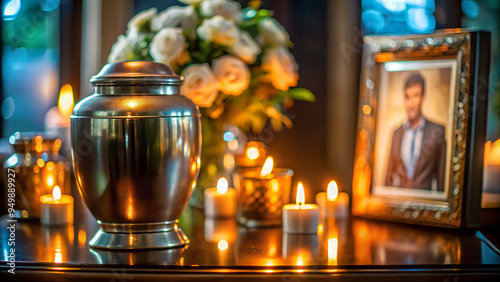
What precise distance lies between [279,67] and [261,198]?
330 mm

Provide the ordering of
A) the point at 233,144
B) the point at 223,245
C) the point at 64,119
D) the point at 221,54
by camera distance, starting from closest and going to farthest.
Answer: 1. the point at 223,245
2. the point at 221,54
3. the point at 233,144
4. the point at 64,119

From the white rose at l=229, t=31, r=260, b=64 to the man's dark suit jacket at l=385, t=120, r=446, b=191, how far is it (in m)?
0.35

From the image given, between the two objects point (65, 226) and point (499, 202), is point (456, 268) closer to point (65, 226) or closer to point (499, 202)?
point (499, 202)

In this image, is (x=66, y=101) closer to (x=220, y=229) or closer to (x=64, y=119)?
(x=64, y=119)

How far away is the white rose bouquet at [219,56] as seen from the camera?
1265 mm

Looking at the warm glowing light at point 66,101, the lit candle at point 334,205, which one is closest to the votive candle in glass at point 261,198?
the lit candle at point 334,205

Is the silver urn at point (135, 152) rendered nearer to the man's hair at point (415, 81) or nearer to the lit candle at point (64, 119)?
the man's hair at point (415, 81)

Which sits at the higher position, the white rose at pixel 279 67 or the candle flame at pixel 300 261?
the white rose at pixel 279 67

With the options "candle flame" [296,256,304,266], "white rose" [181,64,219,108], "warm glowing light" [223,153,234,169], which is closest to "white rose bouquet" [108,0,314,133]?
"white rose" [181,64,219,108]

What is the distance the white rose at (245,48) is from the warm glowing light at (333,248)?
463mm

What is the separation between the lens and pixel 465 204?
1077 mm

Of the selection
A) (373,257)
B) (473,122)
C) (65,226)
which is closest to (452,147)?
(473,122)

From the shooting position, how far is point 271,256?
906 millimetres

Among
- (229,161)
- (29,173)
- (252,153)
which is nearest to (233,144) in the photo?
(229,161)
